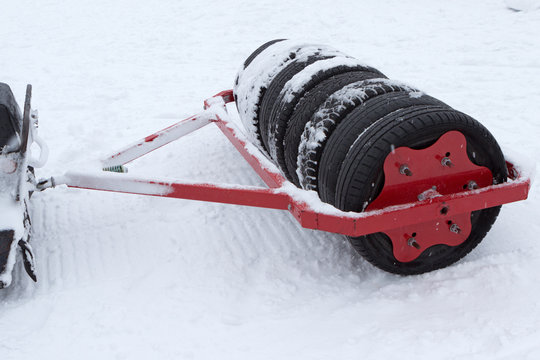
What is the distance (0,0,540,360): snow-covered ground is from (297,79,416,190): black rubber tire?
516 mm

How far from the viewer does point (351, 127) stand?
2.47m

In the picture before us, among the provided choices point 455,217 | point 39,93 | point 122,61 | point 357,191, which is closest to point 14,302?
point 357,191

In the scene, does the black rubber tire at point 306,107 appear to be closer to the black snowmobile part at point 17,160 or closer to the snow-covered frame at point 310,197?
the snow-covered frame at point 310,197

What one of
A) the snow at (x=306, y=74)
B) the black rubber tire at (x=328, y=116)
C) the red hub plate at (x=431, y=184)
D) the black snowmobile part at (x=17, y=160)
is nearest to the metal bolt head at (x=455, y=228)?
the red hub plate at (x=431, y=184)

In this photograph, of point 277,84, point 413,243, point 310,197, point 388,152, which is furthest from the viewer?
point 277,84

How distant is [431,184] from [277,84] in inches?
48.5

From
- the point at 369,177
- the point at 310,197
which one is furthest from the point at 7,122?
the point at 369,177

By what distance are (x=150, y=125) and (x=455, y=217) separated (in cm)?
308

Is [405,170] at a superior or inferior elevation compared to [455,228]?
superior

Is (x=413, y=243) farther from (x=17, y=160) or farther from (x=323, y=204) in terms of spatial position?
(x=17, y=160)

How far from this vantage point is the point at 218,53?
683cm

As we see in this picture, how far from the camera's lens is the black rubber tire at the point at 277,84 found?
3.24 metres

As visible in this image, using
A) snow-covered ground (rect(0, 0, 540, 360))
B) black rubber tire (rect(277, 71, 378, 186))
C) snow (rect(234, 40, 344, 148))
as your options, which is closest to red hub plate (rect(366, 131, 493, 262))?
snow-covered ground (rect(0, 0, 540, 360))

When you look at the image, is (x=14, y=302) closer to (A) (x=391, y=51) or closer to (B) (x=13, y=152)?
(B) (x=13, y=152)
